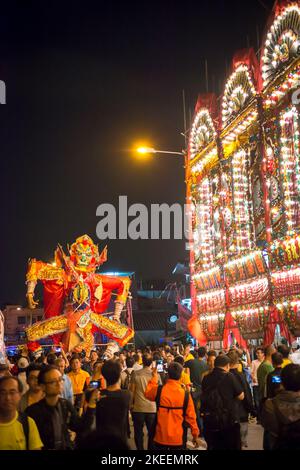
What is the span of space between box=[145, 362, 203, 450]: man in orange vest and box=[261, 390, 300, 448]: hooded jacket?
2.00 metres

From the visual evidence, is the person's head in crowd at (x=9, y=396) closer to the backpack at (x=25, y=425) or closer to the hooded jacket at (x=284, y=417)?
the backpack at (x=25, y=425)

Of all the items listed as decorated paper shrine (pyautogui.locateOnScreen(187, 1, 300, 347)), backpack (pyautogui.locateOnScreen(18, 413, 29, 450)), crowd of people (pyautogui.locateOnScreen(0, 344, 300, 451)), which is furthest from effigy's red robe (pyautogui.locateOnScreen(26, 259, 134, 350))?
backpack (pyautogui.locateOnScreen(18, 413, 29, 450))

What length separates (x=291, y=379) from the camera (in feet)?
16.1

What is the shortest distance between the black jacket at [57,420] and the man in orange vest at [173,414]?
1163 mm

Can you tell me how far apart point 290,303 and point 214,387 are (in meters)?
12.8

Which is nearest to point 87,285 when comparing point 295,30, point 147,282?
point 295,30

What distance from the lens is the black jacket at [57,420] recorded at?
5.25 metres

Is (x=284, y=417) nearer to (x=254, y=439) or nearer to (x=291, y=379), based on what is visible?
(x=291, y=379)

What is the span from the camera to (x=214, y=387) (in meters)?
6.85

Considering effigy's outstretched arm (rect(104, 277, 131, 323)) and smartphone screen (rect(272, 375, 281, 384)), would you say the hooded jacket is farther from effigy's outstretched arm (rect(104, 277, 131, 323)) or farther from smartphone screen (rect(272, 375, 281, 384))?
effigy's outstretched arm (rect(104, 277, 131, 323))

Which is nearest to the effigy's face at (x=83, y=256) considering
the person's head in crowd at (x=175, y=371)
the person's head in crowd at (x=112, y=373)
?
the person's head in crowd at (x=175, y=371)

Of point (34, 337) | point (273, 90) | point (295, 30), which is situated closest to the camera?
point (295, 30)
